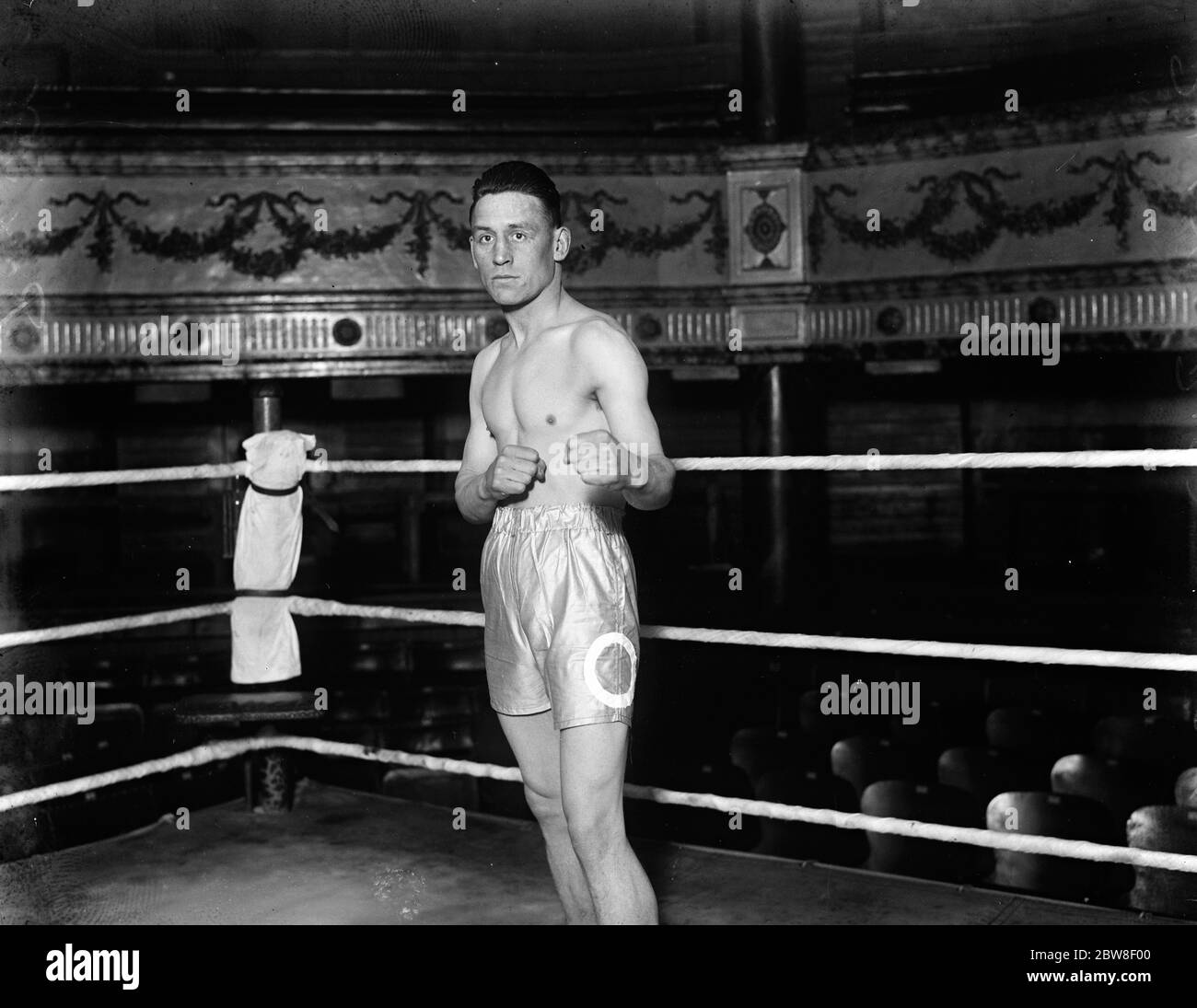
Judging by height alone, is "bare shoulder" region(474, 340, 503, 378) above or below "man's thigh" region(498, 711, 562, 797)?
above

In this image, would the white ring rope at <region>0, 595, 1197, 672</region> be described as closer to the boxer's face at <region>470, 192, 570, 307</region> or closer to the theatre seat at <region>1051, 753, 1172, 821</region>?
the boxer's face at <region>470, 192, 570, 307</region>

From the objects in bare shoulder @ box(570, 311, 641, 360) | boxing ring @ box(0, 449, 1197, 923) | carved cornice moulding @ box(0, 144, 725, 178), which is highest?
carved cornice moulding @ box(0, 144, 725, 178)

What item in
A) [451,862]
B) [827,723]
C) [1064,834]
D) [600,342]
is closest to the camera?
[600,342]

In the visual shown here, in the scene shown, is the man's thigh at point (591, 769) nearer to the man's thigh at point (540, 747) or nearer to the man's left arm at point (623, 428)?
the man's thigh at point (540, 747)

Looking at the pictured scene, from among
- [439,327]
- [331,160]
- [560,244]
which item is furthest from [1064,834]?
[331,160]

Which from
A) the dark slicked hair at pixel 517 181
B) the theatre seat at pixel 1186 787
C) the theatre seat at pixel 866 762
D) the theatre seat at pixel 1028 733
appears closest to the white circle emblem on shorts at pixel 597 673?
the dark slicked hair at pixel 517 181

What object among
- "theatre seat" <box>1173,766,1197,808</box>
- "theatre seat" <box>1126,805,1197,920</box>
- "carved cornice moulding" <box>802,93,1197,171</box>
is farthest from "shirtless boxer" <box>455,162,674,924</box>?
"carved cornice moulding" <box>802,93,1197,171</box>

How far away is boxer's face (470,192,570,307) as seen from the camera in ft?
7.03

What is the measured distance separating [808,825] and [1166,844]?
1.18m

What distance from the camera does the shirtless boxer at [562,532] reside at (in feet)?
6.75

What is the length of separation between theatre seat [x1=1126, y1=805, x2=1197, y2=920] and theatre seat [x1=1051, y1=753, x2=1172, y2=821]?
47 cm

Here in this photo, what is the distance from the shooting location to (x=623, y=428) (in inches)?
81.9

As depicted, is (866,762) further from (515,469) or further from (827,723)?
(515,469)
